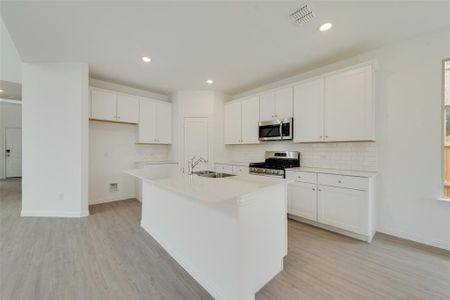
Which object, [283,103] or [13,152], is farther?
[13,152]

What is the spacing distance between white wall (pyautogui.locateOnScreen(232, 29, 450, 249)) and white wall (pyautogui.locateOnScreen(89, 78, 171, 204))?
483 centimetres

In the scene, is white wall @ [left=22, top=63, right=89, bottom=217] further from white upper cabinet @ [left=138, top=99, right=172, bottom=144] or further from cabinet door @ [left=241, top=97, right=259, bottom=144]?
cabinet door @ [left=241, top=97, right=259, bottom=144]

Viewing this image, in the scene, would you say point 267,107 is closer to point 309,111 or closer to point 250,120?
point 250,120

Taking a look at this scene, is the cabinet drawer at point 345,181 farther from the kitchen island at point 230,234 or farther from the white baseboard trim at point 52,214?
the white baseboard trim at point 52,214

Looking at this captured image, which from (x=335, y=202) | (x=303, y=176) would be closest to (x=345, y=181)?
(x=335, y=202)

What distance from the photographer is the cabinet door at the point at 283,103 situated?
3648 millimetres

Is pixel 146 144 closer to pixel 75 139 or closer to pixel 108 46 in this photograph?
pixel 75 139

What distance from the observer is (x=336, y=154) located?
3.31m

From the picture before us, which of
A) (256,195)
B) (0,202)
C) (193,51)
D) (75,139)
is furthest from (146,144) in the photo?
(256,195)

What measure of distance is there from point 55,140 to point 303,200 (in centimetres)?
446

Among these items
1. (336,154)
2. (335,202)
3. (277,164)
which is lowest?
(335,202)

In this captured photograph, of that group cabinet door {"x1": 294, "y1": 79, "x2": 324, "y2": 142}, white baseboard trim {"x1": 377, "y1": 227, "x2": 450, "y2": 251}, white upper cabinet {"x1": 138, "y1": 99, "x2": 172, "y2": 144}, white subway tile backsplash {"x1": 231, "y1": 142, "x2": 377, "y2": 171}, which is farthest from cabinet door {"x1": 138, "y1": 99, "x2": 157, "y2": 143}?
white baseboard trim {"x1": 377, "y1": 227, "x2": 450, "y2": 251}

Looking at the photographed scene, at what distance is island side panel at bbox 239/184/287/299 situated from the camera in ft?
4.93

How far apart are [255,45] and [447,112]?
264 cm
